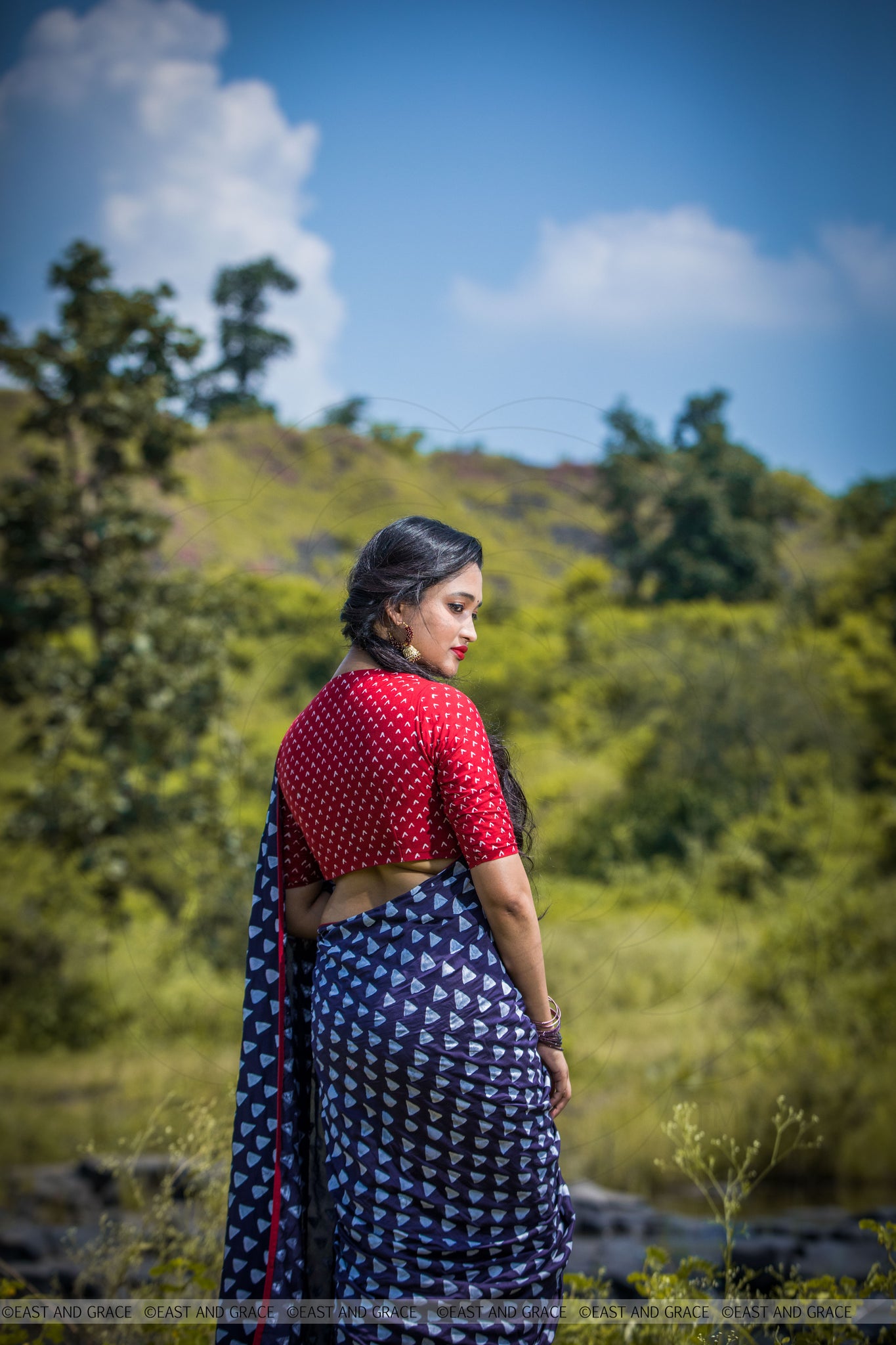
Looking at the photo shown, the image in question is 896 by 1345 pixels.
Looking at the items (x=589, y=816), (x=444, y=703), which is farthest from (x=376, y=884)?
(x=589, y=816)

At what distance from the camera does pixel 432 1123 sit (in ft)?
5.98

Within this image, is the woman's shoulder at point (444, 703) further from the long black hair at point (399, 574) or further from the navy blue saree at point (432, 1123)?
the navy blue saree at point (432, 1123)

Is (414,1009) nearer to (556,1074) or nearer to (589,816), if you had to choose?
(556,1074)

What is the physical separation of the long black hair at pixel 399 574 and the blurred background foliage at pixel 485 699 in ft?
14.6

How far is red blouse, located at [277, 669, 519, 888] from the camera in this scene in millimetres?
1826

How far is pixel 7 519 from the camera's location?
9.68 m

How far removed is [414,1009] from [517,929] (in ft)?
0.76

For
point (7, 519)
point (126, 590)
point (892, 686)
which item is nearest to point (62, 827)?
point (126, 590)

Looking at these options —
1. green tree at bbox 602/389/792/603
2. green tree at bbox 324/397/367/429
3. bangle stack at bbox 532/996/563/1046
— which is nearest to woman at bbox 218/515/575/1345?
bangle stack at bbox 532/996/563/1046

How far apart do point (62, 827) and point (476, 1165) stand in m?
8.51

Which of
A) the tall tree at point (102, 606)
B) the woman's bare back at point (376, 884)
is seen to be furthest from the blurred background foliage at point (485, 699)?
the woman's bare back at point (376, 884)

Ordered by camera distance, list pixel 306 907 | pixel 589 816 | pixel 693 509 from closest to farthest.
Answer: pixel 306 907, pixel 693 509, pixel 589 816

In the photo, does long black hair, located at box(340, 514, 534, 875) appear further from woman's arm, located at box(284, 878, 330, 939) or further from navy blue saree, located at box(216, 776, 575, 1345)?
woman's arm, located at box(284, 878, 330, 939)

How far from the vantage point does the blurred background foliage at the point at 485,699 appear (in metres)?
9.35
